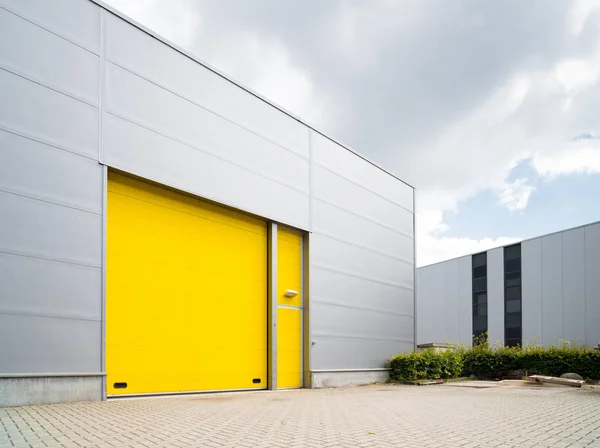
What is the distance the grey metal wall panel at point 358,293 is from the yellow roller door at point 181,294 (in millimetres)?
2354

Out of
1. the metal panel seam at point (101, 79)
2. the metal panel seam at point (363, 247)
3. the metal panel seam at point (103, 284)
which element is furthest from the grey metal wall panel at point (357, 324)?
the metal panel seam at point (101, 79)

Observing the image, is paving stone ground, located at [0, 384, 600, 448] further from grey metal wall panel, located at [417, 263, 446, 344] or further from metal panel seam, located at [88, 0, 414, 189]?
grey metal wall panel, located at [417, 263, 446, 344]

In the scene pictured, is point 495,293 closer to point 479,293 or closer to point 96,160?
point 479,293

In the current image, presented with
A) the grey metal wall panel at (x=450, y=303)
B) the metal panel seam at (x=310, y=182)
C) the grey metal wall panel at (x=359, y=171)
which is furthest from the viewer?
the grey metal wall panel at (x=450, y=303)

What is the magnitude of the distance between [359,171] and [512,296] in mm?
25841

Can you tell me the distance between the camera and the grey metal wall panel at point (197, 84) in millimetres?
11555

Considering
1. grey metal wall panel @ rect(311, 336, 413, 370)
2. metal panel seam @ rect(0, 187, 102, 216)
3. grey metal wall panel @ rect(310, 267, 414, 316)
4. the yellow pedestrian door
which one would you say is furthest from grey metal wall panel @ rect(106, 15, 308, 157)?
grey metal wall panel @ rect(311, 336, 413, 370)

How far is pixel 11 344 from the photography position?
8.96 m

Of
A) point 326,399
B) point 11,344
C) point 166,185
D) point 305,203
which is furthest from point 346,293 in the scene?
point 11,344

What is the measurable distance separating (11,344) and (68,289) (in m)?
1.32

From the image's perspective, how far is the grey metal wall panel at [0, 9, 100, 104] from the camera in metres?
9.57

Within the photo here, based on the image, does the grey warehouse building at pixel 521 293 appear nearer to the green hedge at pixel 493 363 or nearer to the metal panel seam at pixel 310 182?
the green hedge at pixel 493 363

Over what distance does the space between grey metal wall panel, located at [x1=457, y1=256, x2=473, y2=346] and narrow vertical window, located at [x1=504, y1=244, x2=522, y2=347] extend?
3414mm

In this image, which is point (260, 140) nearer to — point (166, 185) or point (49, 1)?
point (166, 185)
